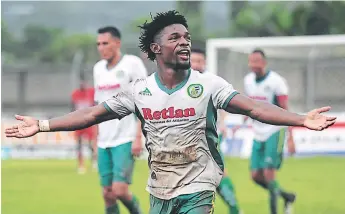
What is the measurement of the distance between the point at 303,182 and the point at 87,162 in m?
9.25

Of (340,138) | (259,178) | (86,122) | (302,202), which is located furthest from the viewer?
(340,138)

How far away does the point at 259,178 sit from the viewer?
13.4 meters

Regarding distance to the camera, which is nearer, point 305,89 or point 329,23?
point 305,89

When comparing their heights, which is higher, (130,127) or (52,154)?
(130,127)

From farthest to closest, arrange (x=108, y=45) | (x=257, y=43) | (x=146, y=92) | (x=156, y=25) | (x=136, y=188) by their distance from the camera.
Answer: (x=257, y=43) < (x=136, y=188) < (x=108, y=45) < (x=156, y=25) < (x=146, y=92)

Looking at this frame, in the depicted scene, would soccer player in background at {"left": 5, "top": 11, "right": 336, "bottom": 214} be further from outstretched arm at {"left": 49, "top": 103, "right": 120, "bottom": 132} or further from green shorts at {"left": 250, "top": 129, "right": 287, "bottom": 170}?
green shorts at {"left": 250, "top": 129, "right": 287, "bottom": 170}

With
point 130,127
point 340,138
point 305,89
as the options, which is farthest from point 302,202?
point 305,89

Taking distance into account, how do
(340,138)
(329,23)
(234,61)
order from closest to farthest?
1. (340,138)
2. (234,61)
3. (329,23)

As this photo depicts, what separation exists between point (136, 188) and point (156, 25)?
10.9 metres

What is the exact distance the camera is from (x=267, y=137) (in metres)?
13.5

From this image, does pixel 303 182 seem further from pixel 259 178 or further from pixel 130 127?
pixel 130 127

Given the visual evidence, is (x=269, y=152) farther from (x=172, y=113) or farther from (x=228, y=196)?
(x=172, y=113)

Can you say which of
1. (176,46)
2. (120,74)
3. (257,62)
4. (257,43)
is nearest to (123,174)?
(120,74)

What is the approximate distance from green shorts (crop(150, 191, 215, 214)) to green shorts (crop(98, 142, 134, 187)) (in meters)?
3.62
